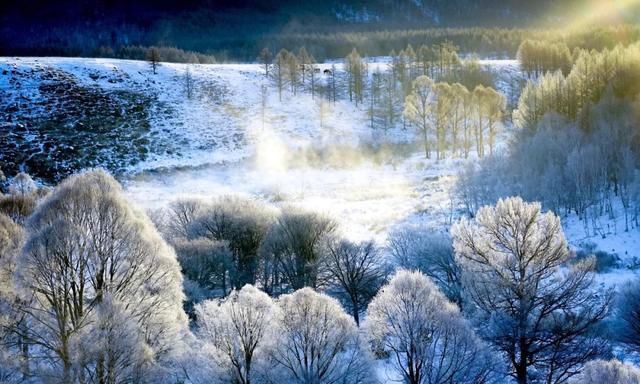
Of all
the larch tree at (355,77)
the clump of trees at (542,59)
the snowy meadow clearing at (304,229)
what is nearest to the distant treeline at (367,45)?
the clump of trees at (542,59)

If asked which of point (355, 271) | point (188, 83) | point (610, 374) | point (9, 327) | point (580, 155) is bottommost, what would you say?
point (355, 271)

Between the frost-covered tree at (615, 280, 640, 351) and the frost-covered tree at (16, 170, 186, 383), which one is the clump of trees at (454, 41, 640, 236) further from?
the frost-covered tree at (16, 170, 186, 383)

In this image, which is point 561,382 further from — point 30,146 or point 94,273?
point 30,146

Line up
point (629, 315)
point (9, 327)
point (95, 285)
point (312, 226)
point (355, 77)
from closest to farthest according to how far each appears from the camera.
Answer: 1. point (9, 327)
2. point (95, 285)
3. point (629, 315)
4. point (312, 226)
5. point (355, 77)

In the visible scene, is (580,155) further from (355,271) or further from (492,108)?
(492,108)

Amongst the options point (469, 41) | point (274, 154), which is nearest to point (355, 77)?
point (274, 154)

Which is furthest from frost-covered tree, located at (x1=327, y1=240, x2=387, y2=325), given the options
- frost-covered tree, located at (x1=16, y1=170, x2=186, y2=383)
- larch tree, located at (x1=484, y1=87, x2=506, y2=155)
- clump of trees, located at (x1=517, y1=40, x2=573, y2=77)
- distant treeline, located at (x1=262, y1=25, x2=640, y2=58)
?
distant treeline, located at (x1=262, y1=25, x2=640, y2=58)
